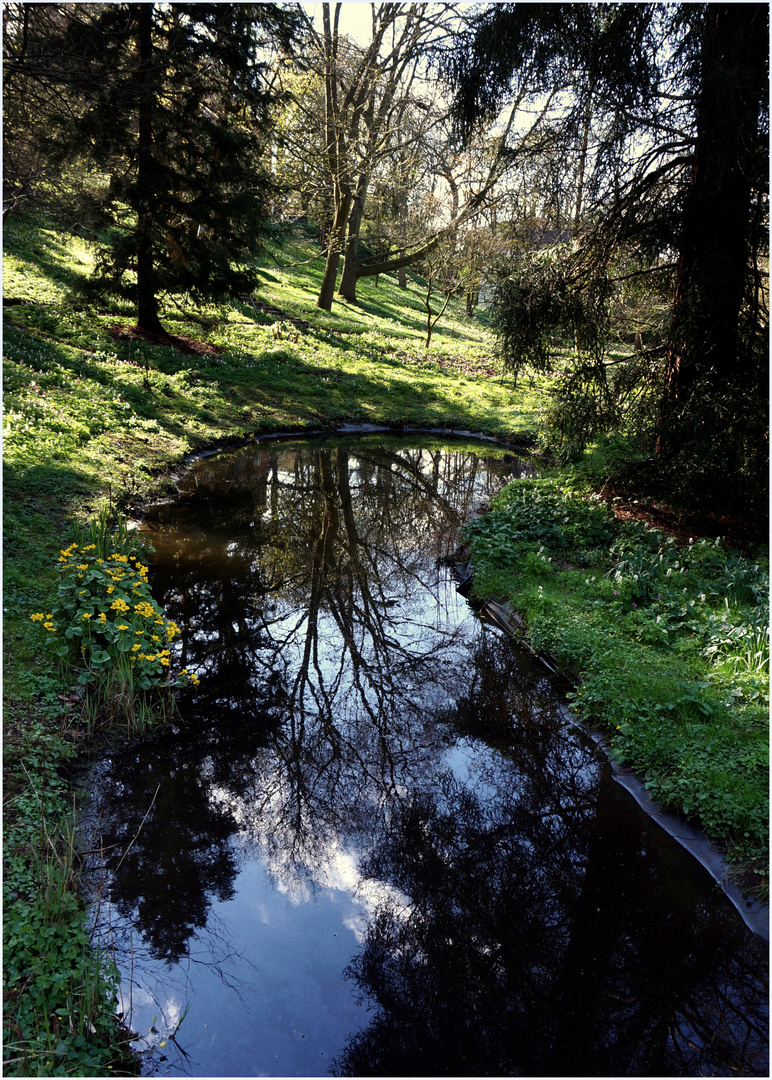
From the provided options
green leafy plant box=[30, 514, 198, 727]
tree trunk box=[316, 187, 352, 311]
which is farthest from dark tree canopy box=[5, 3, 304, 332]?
green leafy plant box=[30, 514, 198, 727]

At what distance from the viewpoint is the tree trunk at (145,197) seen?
43.2 feet

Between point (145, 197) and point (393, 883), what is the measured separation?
1454 centimetres

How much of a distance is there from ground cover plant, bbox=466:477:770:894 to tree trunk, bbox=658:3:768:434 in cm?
164

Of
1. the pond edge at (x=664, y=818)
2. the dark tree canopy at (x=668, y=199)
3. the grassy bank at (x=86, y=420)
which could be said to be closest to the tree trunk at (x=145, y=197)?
the grassy bank at (x=86, y=420)

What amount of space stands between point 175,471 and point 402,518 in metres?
3.92

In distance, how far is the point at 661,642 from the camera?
19.6 feet

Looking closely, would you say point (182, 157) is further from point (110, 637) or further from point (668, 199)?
point (110, 637)

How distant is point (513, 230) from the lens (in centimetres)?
933

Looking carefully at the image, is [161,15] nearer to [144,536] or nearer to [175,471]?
[175,471]

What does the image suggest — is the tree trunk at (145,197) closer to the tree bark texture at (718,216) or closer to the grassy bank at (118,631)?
the grassy bank at (118,631)

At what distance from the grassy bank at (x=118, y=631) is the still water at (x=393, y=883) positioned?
1.12 ft

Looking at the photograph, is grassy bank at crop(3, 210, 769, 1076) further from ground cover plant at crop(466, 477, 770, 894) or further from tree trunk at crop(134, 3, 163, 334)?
tree trunk at crop(134, 3, 163, 334)

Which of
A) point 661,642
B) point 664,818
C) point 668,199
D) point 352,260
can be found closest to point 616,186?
point 668,199

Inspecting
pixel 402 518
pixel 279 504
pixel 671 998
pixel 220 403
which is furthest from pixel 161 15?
pixel 671 998
